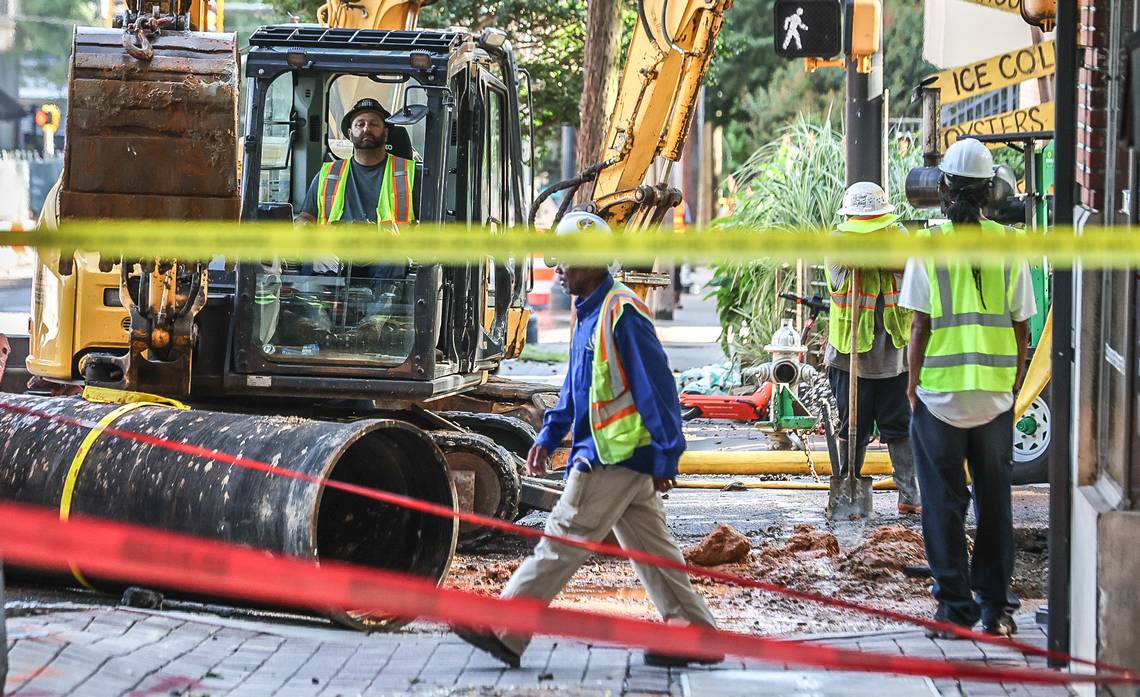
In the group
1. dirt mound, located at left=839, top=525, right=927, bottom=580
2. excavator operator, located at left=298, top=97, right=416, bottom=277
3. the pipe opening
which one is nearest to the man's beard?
excavator operator, located at left=298, top=97, right=416, bottom=277

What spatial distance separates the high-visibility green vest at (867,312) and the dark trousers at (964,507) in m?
3.00

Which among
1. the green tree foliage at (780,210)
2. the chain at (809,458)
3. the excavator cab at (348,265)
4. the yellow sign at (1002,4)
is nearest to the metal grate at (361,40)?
the excavator cab at (348,265)

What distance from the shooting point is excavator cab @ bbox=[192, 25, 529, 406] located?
9.10 m

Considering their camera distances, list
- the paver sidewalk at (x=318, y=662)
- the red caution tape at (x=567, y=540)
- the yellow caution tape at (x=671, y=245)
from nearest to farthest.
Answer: the yellow caution tape at (x=671, y=245)
the red caution tape at (x=567, y=540)
the paver sidewalk at (x=318, y=662)

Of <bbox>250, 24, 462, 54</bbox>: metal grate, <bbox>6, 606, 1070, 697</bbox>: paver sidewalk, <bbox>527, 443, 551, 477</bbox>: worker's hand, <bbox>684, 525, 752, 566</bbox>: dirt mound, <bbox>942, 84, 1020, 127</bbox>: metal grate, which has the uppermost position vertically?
<bbox>942, 84, 1020, 127</bbox>: metal grate

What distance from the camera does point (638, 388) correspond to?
20.6ft

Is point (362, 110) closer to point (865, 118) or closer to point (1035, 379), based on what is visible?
point (1035, 379)

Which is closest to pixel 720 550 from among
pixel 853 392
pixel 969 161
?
pixel 853 392

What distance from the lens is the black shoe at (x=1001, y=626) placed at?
6785mm

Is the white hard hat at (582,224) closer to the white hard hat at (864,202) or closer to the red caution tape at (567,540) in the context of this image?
the red caution tape at (567,540)

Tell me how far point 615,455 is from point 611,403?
0.68 feet

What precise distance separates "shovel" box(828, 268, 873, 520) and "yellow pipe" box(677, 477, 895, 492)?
923 millimetres

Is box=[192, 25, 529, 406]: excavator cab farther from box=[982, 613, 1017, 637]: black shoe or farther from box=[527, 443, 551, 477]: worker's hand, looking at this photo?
box=[982, 613, 1017, 637]: black shoe

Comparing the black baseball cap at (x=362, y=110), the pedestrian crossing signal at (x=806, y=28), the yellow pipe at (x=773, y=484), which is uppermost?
the pedestrian crossing signal at (x=806, y=28)
